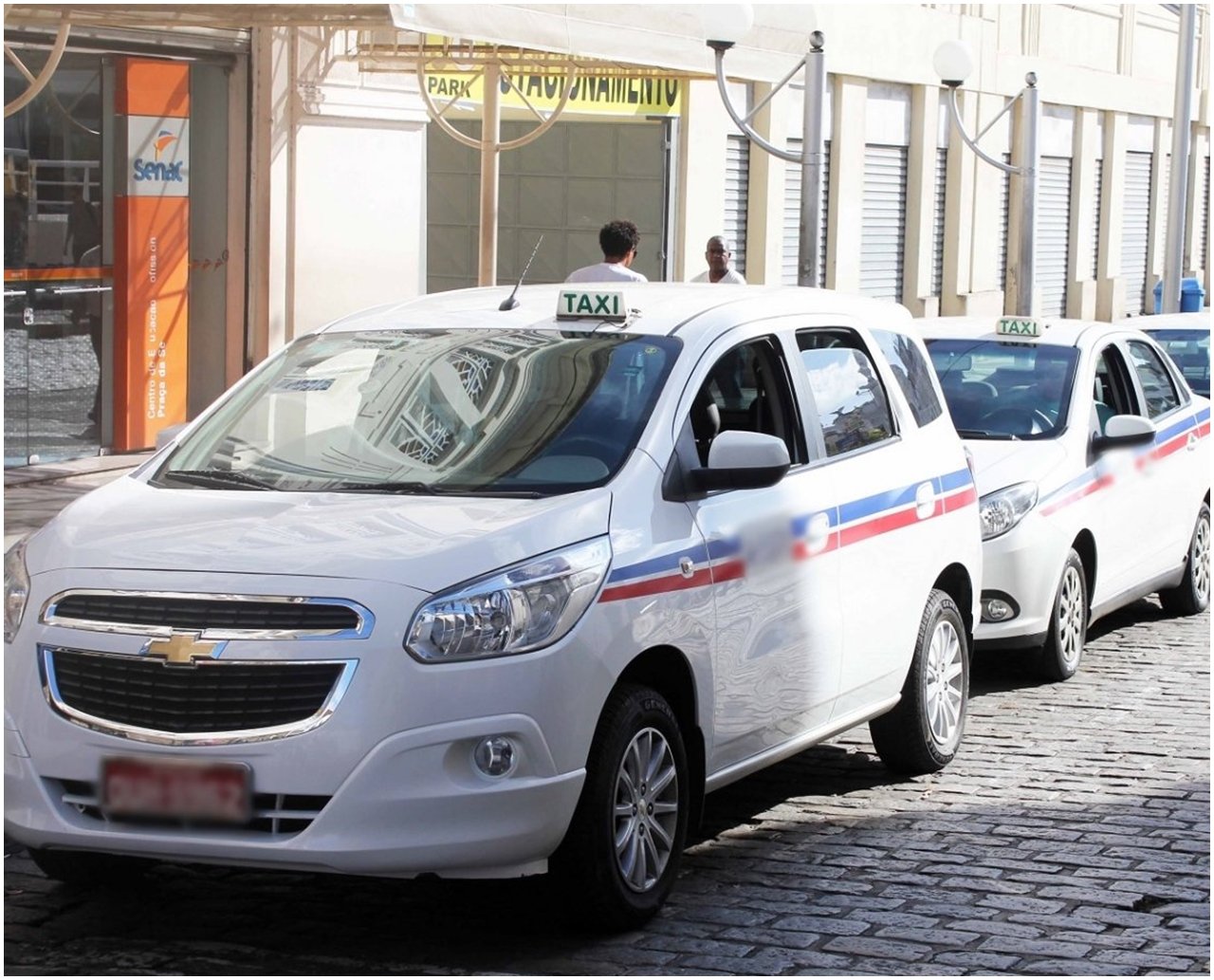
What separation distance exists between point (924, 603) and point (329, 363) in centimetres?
235

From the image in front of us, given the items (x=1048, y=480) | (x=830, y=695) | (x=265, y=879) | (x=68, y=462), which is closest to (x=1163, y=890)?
(x=830, y=695)

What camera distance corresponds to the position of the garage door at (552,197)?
22594 mm

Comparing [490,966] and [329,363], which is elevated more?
[329,363]

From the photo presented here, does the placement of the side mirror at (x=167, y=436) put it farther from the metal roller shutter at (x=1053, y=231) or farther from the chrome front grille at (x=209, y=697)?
the metal roller shutter at (x=1053, y=231)

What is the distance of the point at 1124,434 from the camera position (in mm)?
10094

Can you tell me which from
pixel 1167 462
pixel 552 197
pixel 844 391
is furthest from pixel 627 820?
pixel 552 197

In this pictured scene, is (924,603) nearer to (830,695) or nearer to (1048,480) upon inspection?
(830,695)

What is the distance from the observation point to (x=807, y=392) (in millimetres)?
7062

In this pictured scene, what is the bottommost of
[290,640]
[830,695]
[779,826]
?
[779,826]

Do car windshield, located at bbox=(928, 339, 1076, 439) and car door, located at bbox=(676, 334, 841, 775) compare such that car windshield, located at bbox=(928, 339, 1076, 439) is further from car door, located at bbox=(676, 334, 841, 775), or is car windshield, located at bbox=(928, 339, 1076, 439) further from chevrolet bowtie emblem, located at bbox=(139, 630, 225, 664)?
chevrolet bowtie emblem, located at bbox=(139, 630, 225, 664)

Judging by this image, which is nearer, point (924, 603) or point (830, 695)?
point (830, 695)

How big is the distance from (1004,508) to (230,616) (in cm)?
506

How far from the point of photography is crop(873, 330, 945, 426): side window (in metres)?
7.86

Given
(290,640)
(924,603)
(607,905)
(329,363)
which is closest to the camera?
(290,640)
